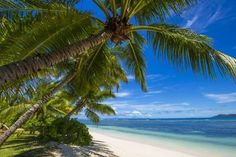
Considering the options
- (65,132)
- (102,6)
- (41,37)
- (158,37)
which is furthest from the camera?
(65,132)

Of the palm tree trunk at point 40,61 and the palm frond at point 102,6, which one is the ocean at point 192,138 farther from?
the palm tree trunk at point 40,61

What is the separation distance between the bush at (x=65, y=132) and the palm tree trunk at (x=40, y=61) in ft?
35.7

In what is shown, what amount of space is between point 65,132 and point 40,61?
1213cm

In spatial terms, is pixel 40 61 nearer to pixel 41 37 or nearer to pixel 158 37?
pixel 41 37

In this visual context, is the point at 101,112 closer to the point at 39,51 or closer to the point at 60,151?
the point at 60,151

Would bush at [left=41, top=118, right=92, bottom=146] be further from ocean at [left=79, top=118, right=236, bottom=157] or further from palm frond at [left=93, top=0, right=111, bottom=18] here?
palm frond at [left=93, top=0, right=111, bottom=18]

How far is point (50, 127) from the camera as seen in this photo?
16.5 metres

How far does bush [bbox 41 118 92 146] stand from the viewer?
639 inches

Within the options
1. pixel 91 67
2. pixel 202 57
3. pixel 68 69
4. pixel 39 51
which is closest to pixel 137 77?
pixel 91 67

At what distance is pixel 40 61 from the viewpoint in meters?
4.82

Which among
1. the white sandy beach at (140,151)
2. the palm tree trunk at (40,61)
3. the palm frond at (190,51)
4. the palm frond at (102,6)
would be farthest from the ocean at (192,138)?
the palm tree trunk at (40,61)

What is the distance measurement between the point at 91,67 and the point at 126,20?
3.31 m

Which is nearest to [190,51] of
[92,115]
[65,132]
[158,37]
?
[158,37]

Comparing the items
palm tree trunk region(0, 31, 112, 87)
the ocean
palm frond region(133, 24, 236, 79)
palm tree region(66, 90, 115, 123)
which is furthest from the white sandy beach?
palm tree trunk region(0, 31, 112, 87)
